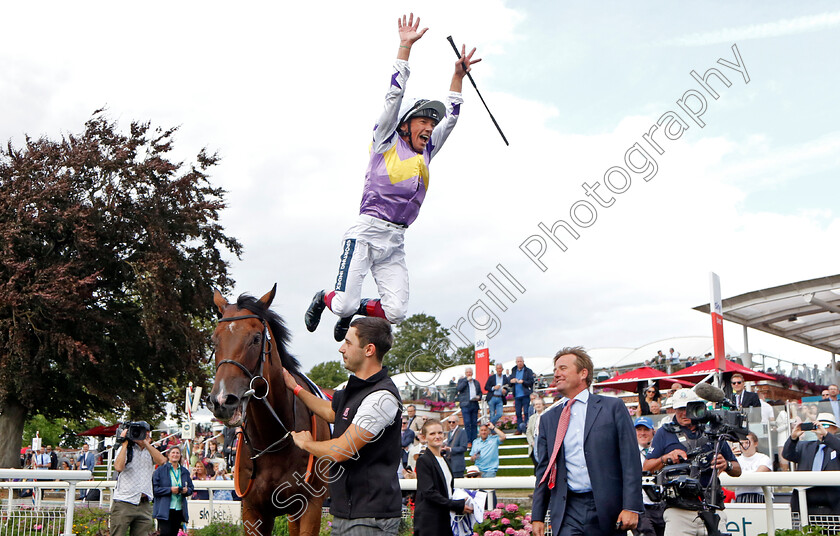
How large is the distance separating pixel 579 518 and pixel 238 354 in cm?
234

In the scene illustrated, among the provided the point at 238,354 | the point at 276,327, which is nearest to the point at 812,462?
the point at 276,327

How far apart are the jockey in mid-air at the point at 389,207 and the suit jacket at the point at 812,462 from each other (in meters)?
4.01

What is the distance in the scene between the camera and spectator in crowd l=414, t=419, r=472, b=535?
670 cm

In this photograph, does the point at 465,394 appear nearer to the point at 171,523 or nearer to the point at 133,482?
the point at 171,523

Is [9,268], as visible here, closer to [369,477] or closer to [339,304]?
A: [339,304]

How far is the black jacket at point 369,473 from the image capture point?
13.7ft

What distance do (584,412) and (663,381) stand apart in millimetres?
14357

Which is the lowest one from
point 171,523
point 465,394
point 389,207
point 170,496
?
point 171,523

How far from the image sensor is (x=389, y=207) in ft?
20.4

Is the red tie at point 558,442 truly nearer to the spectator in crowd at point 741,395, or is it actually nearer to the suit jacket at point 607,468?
the suit jacket at point 607,468

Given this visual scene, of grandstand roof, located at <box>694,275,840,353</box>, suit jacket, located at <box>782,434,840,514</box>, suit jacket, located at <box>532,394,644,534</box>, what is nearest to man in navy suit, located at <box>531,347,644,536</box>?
suit jacket, located at <box>532,394,644,534</box>

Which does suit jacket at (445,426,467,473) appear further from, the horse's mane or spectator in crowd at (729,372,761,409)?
the horse's mane

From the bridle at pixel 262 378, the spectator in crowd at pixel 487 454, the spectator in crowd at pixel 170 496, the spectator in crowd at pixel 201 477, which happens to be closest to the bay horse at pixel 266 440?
the bridle at pixel 262 378

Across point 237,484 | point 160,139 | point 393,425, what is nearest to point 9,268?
point 160,139
